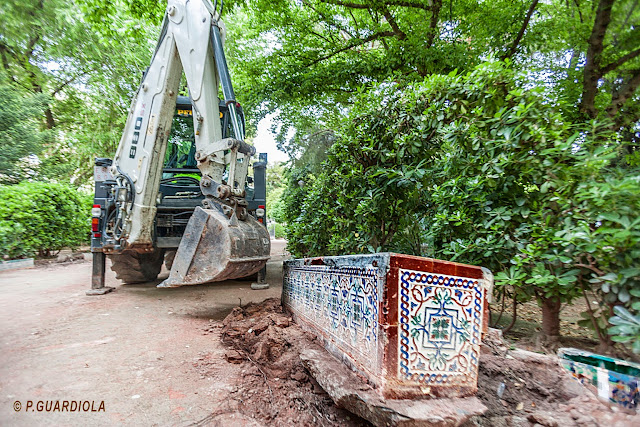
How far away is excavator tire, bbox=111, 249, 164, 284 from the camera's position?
5.77 m

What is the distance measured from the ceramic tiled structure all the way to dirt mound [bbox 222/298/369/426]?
1.08ft

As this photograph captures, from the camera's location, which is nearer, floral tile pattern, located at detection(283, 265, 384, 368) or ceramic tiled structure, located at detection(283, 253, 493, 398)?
ceramic tiled structure, located at detection(283, 253, 493, 398)

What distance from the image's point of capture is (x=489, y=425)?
1.73 meters

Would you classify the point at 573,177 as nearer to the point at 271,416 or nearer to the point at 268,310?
the point at 271,416

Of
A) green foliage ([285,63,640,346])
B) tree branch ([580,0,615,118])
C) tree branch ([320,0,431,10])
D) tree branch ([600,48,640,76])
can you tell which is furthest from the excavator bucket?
tree branch ([320,0,431,10])

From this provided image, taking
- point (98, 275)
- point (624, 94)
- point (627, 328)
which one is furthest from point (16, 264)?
point (624, 94)

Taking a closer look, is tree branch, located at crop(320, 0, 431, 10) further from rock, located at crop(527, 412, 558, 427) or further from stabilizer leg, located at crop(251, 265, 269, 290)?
rock, located at crop(527, 412, 558, 427)

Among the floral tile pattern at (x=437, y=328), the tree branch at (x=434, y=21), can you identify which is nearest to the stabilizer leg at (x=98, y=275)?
the floral tile pattern at (x=437, y=328)

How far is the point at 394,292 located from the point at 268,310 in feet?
8.86

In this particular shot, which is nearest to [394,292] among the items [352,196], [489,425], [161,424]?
[489,425]

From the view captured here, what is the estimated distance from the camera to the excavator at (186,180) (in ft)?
11.8

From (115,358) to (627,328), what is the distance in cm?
362

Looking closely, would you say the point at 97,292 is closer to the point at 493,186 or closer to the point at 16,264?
the point at 16,264

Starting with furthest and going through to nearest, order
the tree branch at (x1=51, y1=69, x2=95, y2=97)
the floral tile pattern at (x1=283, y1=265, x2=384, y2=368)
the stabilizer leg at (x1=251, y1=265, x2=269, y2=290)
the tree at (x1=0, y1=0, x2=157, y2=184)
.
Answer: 1. the tree branch at (x1=51, y1=69, x2=95, y2=97)
2. the tree at (x1=0, y1=0, x2=157, y2=184)
3. the stabilizer leg at (x1=251, y1=265, x2=269, y2=290)
4. the floral tile pattern at (x1=283, y1=265, x2=384, y2=368)
